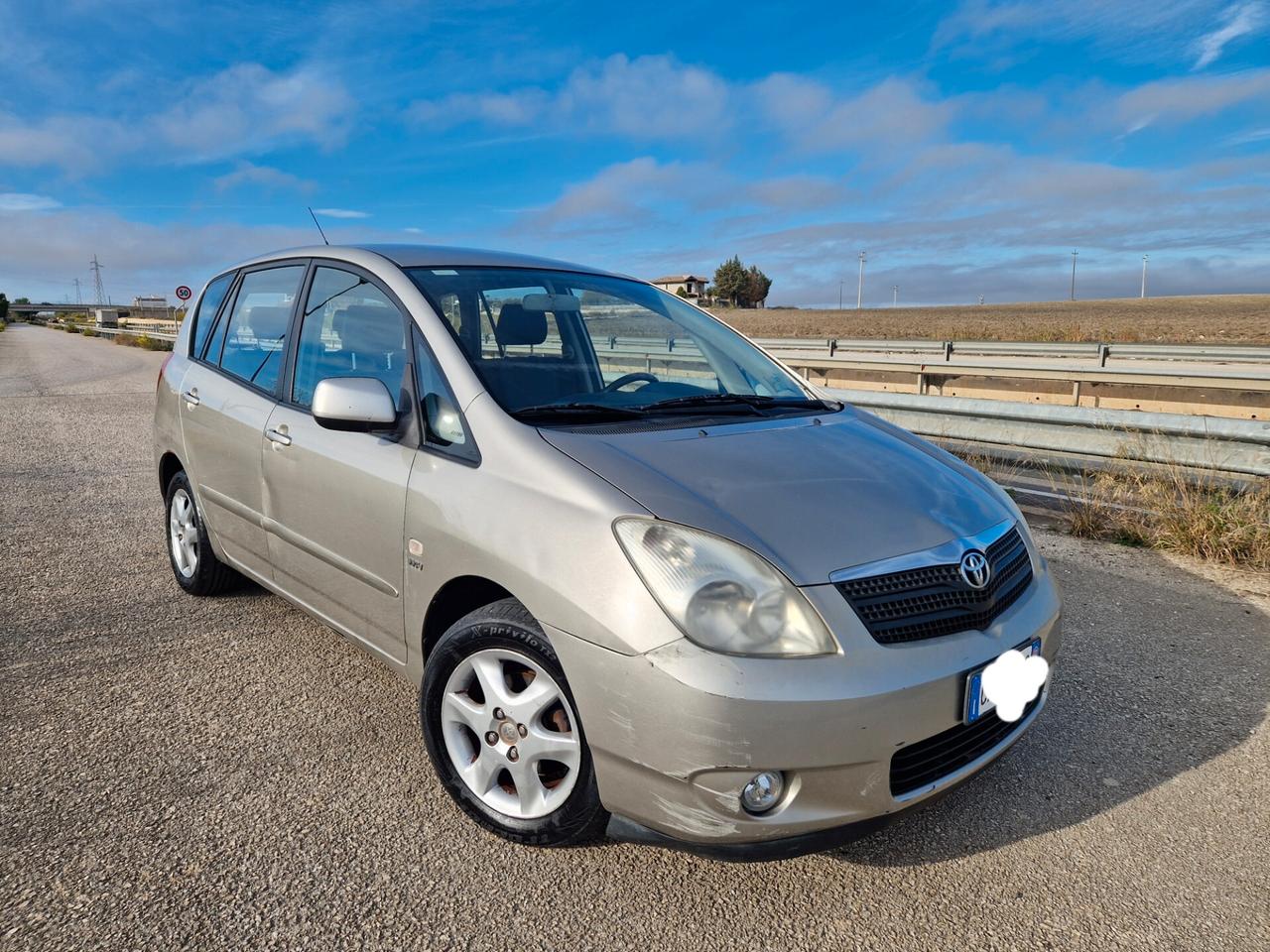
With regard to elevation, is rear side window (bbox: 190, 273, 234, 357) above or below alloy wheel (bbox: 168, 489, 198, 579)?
above

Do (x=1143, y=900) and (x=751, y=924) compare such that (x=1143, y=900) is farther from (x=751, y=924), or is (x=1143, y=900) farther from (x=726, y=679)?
(x=726, y=679)

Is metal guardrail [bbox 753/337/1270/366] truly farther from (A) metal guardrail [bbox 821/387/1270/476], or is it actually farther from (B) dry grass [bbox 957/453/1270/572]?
(B) dry grass [bbox 957/453/1270/572]

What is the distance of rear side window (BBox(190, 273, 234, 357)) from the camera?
416 cm

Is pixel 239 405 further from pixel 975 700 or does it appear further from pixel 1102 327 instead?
pixel 1102 327

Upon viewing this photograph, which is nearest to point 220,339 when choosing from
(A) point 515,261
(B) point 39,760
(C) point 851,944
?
(A) point 515,261

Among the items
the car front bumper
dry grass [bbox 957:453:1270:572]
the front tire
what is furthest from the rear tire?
dry grass [bbox 957:453:1270:572]

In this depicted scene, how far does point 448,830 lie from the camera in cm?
241

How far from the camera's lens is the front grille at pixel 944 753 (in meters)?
2.06

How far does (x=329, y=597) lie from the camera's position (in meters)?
3.04

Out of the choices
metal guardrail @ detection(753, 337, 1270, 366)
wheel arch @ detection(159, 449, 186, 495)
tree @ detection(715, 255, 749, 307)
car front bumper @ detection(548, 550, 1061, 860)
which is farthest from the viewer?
tree @ detection(715, 255, 749, 307)

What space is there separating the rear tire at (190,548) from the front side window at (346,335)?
47.2 inches

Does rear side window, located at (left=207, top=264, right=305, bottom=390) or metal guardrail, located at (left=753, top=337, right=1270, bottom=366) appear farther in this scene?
metal guardrail, located at (left=753, top=337, right=1270, bottom=366)

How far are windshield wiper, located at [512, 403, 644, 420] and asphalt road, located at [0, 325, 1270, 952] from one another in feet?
3.82

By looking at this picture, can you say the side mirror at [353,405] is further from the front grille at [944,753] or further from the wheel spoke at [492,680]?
the front grille at [944,753]
